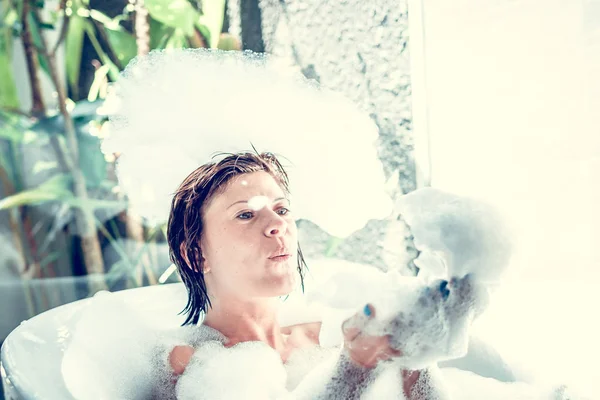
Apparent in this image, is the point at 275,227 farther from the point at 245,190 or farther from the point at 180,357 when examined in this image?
the point at 180,357

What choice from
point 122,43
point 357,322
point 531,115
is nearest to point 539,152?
point 531,115

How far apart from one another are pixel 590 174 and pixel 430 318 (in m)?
0.56

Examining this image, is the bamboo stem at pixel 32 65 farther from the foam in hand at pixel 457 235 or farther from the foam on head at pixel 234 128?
the foam in hand at pixel 457 235

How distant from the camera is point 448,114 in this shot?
129 centimetres

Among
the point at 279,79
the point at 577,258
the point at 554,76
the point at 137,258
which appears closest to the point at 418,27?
the point at 554,76

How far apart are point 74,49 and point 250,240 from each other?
1.11 m

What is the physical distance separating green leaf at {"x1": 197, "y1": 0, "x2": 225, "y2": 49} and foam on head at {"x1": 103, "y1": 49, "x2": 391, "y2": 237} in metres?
0.69

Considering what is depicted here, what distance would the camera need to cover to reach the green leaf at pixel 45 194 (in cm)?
154

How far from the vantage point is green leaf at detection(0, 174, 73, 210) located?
5.06ft

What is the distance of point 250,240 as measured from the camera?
2.70ft

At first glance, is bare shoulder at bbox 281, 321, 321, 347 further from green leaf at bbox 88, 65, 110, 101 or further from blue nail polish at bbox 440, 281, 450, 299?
green leaf at bbox 88, 65, 110, 101

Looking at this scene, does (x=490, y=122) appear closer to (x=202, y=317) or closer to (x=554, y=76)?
(x=554, y=76)

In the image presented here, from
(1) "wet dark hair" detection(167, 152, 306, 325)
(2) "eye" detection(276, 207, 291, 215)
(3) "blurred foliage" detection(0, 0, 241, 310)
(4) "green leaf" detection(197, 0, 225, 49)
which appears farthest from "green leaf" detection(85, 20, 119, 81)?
(2) "eye" detection(276, 207, 291, 215)

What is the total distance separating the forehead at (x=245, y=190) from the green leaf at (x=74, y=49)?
0.99 metres
